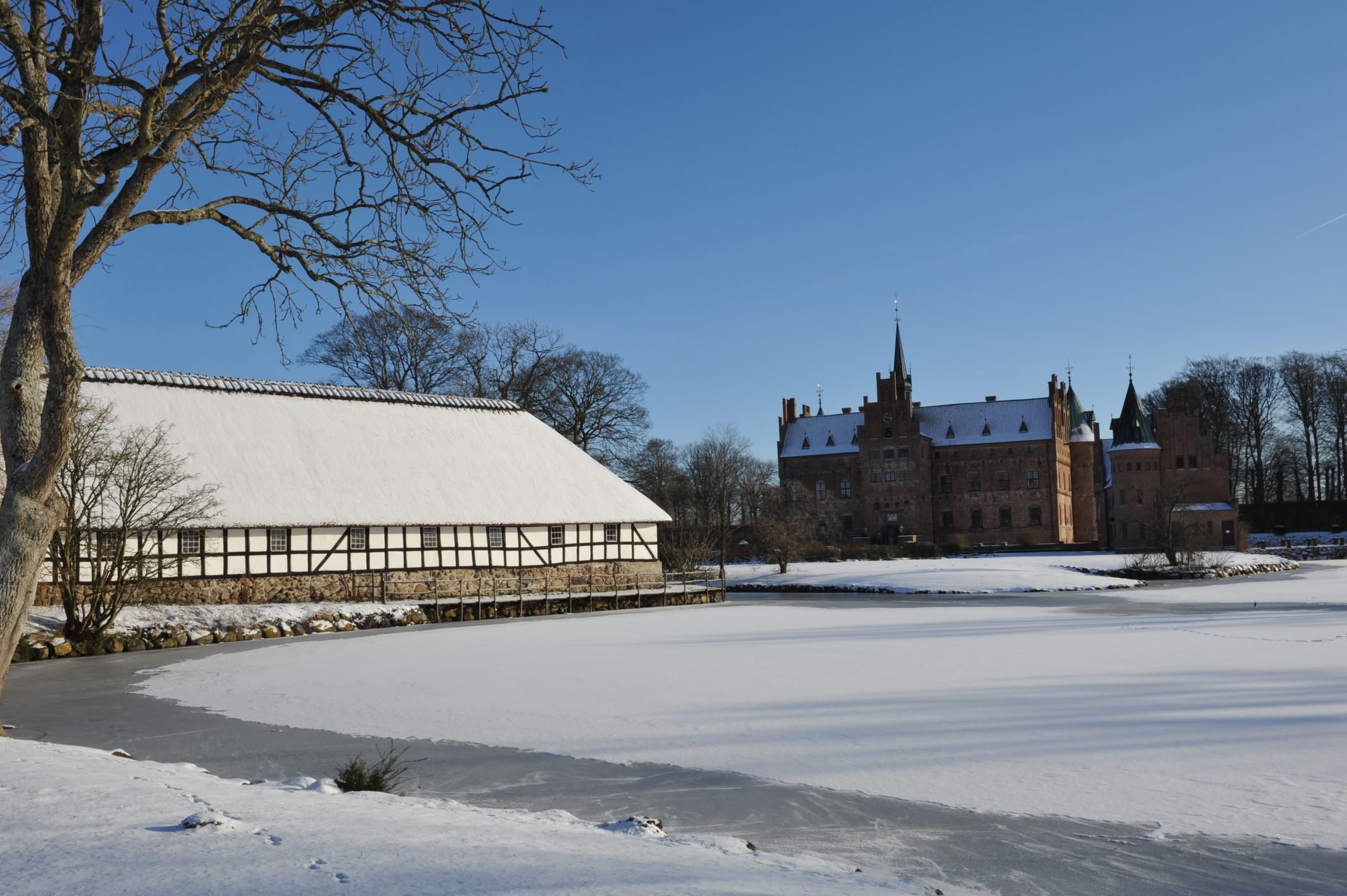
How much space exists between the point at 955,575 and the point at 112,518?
26.9m

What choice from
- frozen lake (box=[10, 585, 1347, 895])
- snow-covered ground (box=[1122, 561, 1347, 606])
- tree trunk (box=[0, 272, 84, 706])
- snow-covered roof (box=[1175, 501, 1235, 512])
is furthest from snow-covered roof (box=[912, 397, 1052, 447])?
tree trunk (box=[0, 272, 84, 706])

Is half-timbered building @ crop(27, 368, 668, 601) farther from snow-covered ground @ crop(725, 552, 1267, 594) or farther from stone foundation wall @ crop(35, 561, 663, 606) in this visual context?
snow-covered ground @ crop(725, 552, 1267, 594)

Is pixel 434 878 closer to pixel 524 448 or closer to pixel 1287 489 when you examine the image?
pixel 524 448

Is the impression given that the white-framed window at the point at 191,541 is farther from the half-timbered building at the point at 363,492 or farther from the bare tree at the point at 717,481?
the bare tree at the point at 717,481

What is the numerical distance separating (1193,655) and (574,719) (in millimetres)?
8926

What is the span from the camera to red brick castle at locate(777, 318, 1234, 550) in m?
63.8

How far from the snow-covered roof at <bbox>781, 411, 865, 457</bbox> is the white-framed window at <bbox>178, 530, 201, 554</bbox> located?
175ft

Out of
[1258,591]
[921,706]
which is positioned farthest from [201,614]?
[1258,591]

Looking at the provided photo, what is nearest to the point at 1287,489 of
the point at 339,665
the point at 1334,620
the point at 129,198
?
the point at 1334,620

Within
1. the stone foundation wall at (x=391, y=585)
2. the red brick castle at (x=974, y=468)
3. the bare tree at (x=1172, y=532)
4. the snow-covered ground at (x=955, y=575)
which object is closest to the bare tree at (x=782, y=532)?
the snow-covered ground at (x=955, y=575)

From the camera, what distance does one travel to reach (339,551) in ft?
82.2

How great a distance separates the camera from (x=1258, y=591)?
1181 inches

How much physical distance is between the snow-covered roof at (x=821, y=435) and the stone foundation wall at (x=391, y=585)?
41.5 metres

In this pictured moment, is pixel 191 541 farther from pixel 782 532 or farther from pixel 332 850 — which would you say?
pixel 782 532
